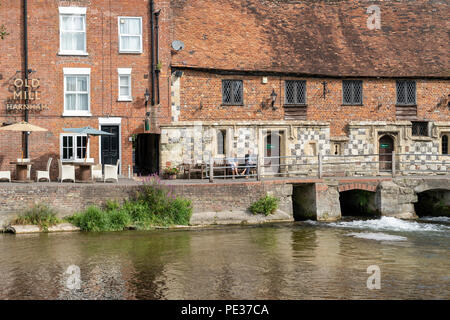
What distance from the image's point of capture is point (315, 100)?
2925 centimetres

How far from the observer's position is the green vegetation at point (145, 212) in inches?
778

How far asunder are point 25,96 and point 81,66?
2837 millimetres

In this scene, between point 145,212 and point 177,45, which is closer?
point 145,212

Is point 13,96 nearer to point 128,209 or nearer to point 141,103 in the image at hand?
point 141,103

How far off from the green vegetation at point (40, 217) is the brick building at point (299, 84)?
760 cm

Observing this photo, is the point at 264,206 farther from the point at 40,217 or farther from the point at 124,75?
the point at 124,75

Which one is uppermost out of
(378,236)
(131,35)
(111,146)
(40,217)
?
(131,35)

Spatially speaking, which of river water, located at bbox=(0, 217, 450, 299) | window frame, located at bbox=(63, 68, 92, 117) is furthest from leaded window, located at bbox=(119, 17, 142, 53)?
river water, located at bbox=(0, 217, 450, 299)

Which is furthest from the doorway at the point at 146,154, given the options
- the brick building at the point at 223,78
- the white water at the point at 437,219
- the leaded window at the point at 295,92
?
the white water at the point at 437,219

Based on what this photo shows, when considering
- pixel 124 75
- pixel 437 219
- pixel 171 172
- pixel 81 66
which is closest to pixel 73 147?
pixel 81 66

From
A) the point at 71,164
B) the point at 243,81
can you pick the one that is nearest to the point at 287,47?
the point at 243,81

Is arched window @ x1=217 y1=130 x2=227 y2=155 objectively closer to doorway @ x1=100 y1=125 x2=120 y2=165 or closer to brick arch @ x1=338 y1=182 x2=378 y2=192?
doorway @ x1=100 y1=125 x2=120 y2=165

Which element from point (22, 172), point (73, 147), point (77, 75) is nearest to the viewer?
point (22, 172)

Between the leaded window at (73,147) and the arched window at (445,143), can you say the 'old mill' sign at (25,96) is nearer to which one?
the leaded window at (73,147)
